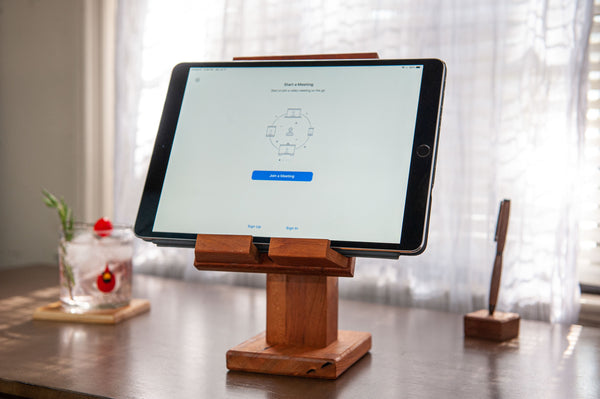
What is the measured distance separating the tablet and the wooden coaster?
1.21ft

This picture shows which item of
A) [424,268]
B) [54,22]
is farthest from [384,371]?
[54,22]

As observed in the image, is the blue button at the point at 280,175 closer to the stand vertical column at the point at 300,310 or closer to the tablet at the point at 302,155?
the tablet at the point at 302,155

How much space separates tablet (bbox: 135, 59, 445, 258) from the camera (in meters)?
0.85

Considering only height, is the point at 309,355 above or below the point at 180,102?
below

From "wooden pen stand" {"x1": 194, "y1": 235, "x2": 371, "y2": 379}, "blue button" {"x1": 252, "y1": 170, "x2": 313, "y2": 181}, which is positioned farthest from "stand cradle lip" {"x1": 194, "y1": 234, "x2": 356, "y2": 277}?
"blue button" {"x1": 252, "y1": 170, "x2": 313, "y2": 181}

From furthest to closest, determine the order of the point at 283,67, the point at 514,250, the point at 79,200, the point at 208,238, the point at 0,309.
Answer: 1. the point at 79,200
2. the point at 514,250
3. the point at 0,309
4. the point at 283,67
5. the point at 208,238

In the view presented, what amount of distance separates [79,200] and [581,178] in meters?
1.57

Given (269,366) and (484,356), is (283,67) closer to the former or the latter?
(269,366)

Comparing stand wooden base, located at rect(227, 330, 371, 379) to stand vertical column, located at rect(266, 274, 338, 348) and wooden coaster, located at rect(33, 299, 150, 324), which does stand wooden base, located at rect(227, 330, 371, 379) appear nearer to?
stand vertical column, located at rect(266, 274, 338, 348)

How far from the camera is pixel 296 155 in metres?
0.91

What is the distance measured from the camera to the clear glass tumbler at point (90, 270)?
125 cm

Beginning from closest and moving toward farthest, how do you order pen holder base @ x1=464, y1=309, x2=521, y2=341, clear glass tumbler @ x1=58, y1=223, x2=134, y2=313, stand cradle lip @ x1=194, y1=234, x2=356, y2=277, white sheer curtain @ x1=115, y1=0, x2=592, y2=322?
1. stand cradle lip @ x1=194, y1=234, x2=356, y2=277
2. pen holder base @ x1=464, y1=309, x2=521, y2=341
3. clear glass tumbler @ x1=58, y1=223, x2=134, y2=313
4. white sheer curtain @ x1=115, y1=0, x2=592, y2=322

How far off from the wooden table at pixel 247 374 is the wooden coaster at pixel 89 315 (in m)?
0.02

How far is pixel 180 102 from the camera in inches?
39.3
